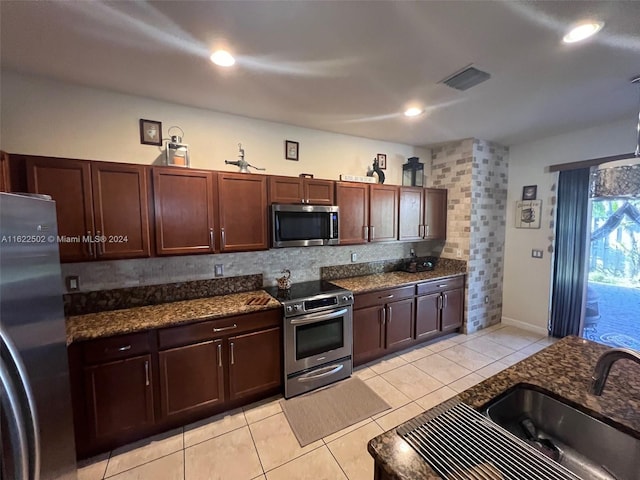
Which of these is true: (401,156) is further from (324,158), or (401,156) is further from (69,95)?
(69,95)

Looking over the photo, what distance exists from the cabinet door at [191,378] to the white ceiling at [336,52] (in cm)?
213

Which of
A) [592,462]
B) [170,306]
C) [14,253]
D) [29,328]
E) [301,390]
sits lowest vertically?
[301,390]

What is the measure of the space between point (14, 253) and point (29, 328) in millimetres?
312

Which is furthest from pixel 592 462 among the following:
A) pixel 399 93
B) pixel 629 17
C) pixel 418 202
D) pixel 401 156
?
pixel 401 156

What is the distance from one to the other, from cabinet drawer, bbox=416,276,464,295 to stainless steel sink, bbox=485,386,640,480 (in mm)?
2207

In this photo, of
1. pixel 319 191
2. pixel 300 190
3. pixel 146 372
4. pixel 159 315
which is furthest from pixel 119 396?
pixel 319 191

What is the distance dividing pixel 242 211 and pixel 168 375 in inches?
57.9

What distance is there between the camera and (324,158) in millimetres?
3332

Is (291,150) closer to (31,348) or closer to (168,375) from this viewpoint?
(168,375)

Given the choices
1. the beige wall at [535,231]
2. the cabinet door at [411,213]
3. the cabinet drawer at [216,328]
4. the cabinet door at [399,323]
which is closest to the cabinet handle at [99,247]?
the cabinet drawer at [216,328]

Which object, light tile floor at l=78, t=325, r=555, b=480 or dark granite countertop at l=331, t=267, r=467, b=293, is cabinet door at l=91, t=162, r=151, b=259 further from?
dark granite countertop at l=331, t=267, r=467, b=293

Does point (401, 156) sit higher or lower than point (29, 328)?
higher

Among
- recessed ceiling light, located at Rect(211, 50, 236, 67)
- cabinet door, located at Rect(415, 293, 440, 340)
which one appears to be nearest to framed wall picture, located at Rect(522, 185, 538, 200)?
cabinet door, located at Rect(415, 293, 440, 340)

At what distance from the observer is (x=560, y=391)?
1121 millimetres
